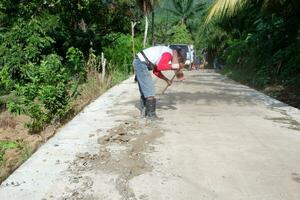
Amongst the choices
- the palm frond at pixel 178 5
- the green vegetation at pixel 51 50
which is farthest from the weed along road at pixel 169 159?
the palm frond at pixel 178 5

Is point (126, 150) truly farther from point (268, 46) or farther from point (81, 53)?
point (268, 46)

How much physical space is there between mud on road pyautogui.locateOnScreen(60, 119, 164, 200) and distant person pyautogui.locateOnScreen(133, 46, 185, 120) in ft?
2.42

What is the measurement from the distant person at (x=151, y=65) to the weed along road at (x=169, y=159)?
1.27ft

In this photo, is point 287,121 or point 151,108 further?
point 151,108

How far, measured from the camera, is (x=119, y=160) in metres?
5.99

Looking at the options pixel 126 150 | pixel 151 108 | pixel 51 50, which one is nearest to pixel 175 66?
pixel 151 108

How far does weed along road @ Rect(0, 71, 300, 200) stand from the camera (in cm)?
489

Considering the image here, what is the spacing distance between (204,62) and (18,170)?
4570cm

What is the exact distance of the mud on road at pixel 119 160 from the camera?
4938mm

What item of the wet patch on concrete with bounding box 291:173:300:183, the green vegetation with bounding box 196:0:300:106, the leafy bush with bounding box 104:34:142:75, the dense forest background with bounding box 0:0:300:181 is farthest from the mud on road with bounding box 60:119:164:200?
the leafy bush with bounding box 104:34:142:75

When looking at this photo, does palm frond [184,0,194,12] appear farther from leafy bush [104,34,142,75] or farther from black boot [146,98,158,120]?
black boot [146,98,158,120]

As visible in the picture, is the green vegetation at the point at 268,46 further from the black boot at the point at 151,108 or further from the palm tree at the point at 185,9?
the palm tree at the point at 185,9

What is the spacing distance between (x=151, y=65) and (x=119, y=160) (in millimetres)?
3041

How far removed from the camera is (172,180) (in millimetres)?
5199
